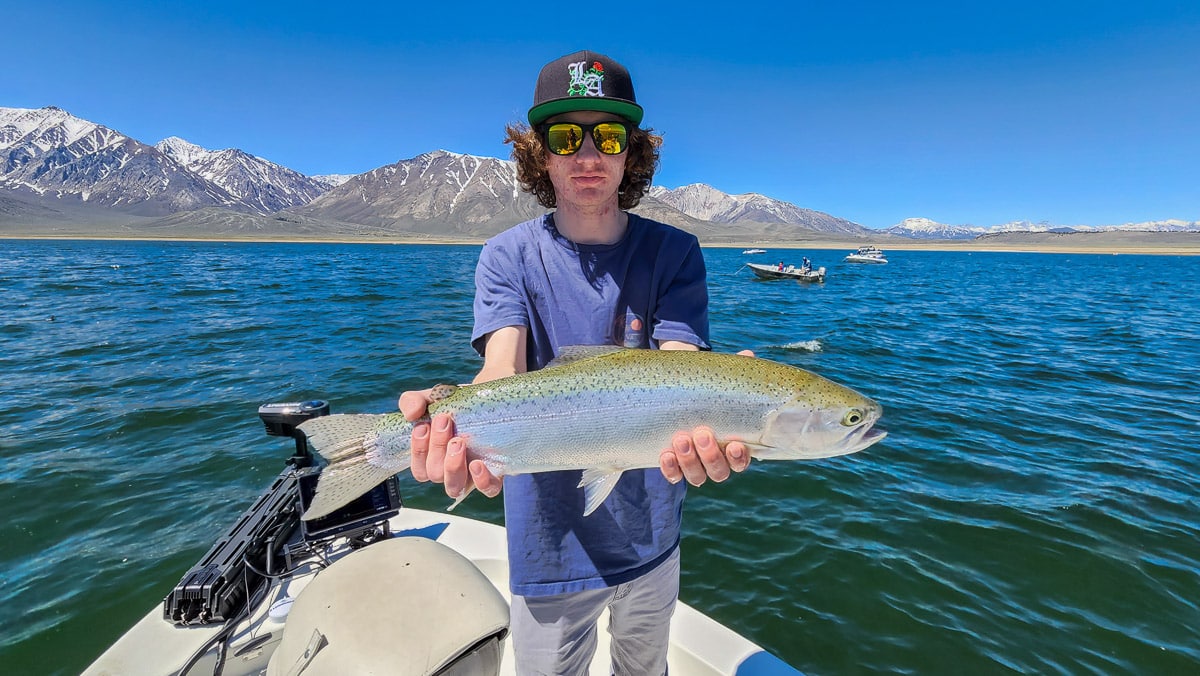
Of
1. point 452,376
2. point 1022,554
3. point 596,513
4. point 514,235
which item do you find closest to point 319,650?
point 596,513

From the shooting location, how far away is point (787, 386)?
2.94 metres

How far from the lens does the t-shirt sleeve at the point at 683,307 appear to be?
3.01 m

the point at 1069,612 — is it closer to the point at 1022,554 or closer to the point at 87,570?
the point at 1022,554

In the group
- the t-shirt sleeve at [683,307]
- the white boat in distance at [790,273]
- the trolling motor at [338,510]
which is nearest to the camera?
the t-shirt sleeve at [683,307]

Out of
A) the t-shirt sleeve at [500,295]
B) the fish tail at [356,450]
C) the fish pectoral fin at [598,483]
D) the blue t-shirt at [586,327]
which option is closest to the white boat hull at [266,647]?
the blue t-shirt at [586,327]

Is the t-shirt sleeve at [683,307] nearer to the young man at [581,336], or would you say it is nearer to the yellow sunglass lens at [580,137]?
the young man at [581,336]

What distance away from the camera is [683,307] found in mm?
3029

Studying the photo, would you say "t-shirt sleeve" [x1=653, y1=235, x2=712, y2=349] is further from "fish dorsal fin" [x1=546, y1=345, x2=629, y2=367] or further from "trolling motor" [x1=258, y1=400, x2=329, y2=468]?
"trolling motor" [x1=258, y1=400, x2=329, y2=468]

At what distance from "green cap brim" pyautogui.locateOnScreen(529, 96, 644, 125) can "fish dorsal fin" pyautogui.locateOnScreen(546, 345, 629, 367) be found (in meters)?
1.33

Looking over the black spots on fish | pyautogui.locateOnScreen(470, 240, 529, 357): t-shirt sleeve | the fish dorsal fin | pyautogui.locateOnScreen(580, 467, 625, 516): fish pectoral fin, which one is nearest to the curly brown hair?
pyautogui.locateOnScreen(470, 240, 529, 357): t-shirt sleeve

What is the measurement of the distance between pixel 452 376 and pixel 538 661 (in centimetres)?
1364

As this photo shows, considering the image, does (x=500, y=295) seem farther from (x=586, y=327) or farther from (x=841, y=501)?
(x=841, y=501)

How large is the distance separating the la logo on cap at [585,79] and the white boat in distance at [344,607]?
288cm

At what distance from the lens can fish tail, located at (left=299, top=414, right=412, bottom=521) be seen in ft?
9.29
